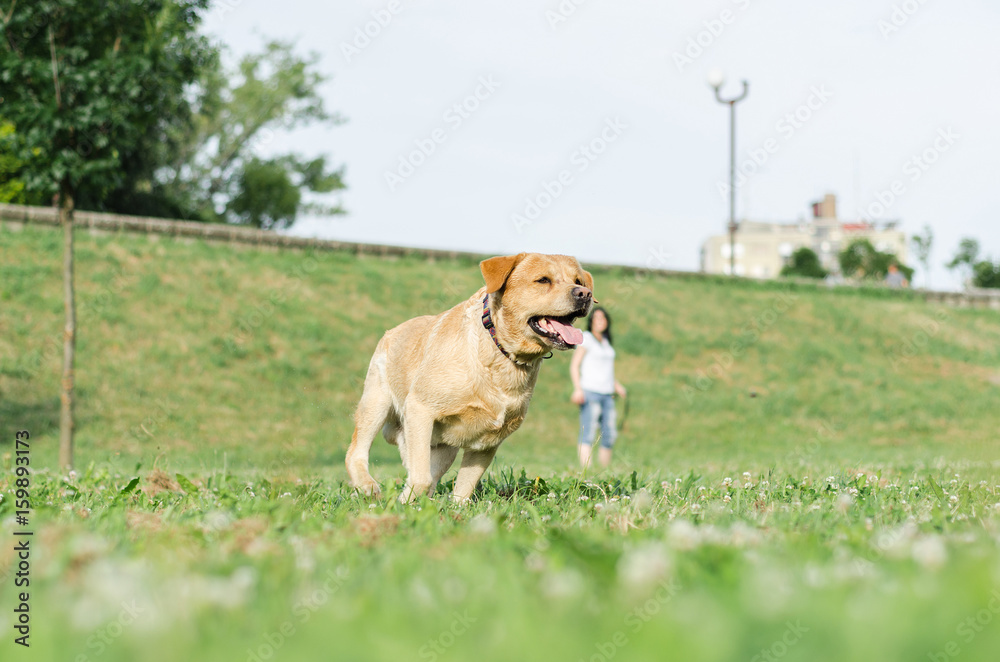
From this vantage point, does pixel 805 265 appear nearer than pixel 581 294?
No

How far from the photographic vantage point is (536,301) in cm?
532

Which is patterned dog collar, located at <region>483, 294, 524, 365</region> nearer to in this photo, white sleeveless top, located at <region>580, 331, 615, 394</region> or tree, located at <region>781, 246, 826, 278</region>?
white sleeveless top, located at <region>580, 331, 615, 394</region>

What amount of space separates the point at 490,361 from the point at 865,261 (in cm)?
8578

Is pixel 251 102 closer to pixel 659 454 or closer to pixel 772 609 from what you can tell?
pixel 659 454

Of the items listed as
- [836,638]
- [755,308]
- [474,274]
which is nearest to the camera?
[836,638]

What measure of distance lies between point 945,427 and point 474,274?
14080 millimetres

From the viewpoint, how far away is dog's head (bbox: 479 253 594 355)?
208 inches

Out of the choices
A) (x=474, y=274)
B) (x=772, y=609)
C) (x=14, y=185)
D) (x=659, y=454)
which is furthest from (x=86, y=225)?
(x=772, y=609)

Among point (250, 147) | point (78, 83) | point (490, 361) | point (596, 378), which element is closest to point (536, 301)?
point (490, 361)

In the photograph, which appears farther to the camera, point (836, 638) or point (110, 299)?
point (110, 299)

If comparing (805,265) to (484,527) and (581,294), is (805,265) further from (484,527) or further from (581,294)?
(484,527)

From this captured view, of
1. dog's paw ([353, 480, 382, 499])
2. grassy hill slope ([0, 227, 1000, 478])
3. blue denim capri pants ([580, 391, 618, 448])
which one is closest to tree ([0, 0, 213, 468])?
grassy hill slope ([0, 227, 1000, 478])

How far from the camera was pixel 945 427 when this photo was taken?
21875 millimetres

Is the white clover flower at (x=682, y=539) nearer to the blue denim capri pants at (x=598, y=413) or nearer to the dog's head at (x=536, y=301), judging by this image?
the dog's head at (x=536, y=301)
